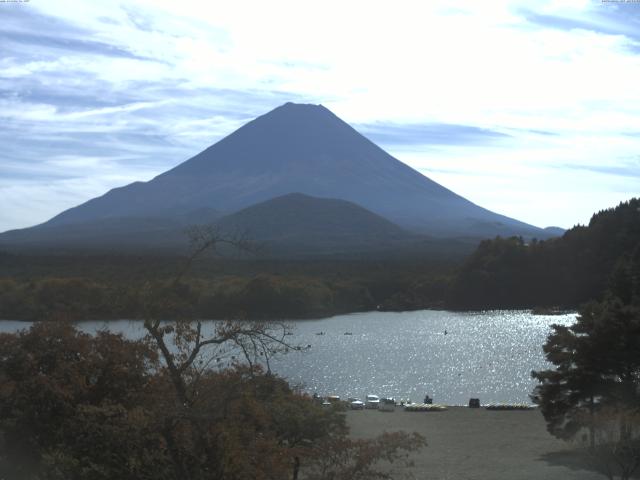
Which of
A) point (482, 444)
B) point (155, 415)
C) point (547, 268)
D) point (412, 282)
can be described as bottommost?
point (482, 444)

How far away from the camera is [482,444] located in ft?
52.4

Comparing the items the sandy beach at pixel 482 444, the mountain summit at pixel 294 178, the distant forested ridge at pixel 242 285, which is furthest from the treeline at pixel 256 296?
the mountain summit at pixel 294 178

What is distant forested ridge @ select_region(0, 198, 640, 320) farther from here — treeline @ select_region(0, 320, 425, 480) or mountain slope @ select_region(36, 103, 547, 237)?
mountain slope @ select_region(36, 103, 547, 237)

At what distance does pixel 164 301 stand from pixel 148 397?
2050mm

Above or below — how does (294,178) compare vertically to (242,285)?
above

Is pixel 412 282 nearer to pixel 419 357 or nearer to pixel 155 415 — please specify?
pixel 419 357

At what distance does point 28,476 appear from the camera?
835 cm

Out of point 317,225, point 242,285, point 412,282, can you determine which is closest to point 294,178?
point 317,225

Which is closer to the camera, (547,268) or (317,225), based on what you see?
(547,268)

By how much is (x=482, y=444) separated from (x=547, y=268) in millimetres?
40110

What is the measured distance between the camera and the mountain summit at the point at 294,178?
14625 centimetres

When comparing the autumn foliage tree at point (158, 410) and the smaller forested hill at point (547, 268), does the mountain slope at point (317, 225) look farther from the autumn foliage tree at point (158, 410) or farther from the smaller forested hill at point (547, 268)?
the autumn foliage tree at point (158, 410)

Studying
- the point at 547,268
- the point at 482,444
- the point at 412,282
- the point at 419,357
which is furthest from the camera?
the point at 412,282

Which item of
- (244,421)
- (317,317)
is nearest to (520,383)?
(244,421)
